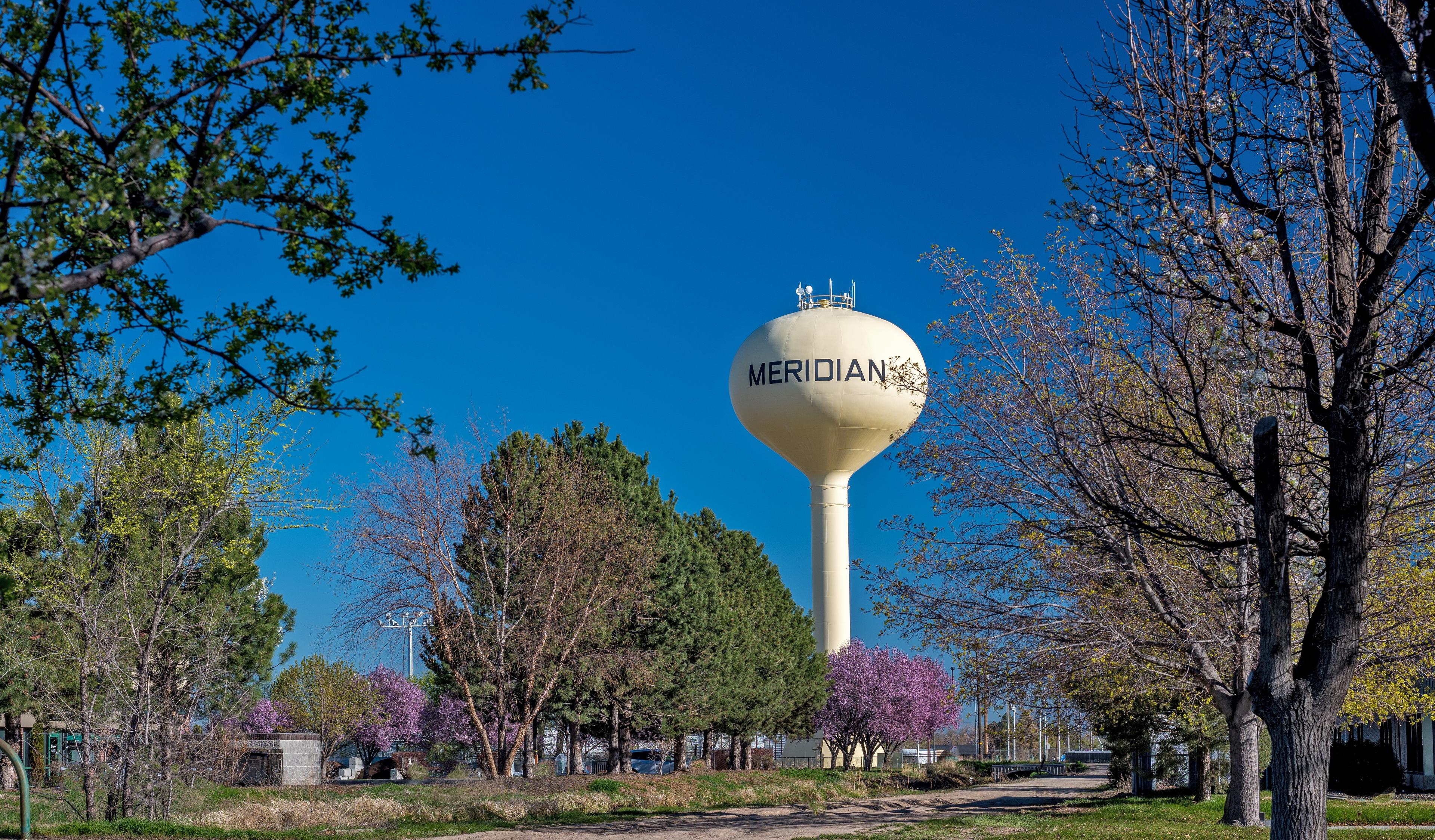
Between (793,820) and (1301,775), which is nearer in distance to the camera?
(1301,775)

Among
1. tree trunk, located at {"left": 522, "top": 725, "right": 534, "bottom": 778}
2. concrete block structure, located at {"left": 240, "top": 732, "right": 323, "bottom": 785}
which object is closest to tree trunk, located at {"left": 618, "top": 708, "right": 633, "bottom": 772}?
tree trunk, located at {"left": 522, "top": 725, "right": 534, "bottom": 778}

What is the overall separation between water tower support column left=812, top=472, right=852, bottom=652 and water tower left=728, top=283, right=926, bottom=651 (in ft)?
0.17

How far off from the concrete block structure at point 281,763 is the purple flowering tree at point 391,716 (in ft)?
73.5

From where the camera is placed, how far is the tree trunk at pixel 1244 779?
666 inches

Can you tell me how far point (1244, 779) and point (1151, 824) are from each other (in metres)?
1.50

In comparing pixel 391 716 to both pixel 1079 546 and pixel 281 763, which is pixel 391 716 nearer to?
pixel 281 763

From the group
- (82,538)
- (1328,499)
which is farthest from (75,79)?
(82,538)

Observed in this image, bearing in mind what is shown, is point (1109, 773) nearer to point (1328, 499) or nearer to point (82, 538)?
point (82, 538)

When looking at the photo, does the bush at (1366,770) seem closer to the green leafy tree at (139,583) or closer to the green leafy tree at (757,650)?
the green leafy tree at (757,650)

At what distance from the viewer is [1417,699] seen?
59.0 feet

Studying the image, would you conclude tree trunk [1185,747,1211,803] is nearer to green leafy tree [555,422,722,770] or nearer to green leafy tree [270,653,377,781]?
green leafy tree [555,422,722,770]

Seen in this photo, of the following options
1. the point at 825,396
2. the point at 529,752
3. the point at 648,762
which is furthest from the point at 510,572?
the point at 648,762

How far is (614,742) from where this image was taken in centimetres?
3136

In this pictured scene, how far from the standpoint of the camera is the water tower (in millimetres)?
44188
